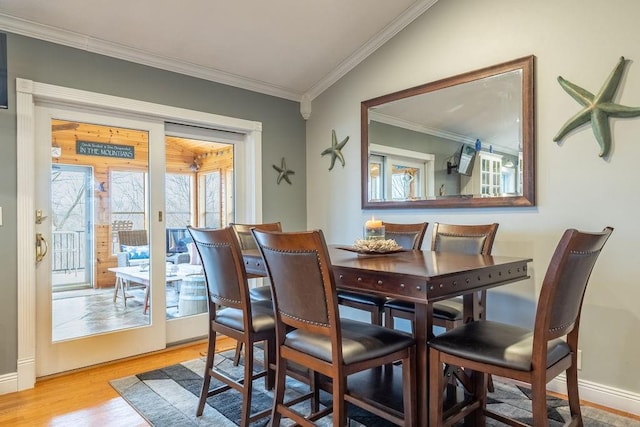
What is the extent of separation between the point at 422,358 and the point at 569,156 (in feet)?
5.44

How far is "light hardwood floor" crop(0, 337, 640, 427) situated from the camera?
224 cm

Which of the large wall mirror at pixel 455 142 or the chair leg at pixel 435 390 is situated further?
the large wall mirror at pixel 455 142

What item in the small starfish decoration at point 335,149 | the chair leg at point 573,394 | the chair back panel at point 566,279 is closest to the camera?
the chair back panel at point 566,279

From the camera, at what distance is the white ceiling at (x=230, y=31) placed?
2.72 m

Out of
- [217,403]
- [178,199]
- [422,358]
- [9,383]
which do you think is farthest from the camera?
[178,199]

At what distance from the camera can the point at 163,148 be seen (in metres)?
3.42

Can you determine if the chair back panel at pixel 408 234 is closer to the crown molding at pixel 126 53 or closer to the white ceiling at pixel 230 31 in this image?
the white ceiling at pixel 230 31

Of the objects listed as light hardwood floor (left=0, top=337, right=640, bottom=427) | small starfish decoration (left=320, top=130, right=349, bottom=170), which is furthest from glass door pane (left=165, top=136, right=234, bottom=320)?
small starfish decoration (left=320, top=130, right=349, bottom=170)

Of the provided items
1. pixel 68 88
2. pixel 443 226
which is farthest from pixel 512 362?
pixel 68 88

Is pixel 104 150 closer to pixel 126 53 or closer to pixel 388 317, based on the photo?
pixel 126 53

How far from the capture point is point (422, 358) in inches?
68.3

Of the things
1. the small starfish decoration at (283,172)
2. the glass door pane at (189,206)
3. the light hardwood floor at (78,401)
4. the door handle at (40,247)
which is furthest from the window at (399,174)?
the door handle at (40,247)

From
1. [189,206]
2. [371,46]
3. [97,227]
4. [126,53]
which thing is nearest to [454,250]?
[371,46]

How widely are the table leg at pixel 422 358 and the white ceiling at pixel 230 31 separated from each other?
95.6 inches
